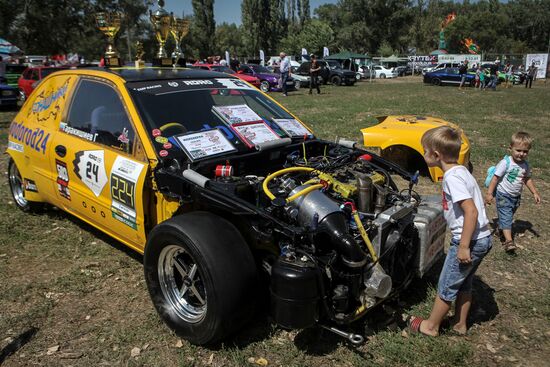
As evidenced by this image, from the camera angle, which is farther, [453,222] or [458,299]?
[458,299]

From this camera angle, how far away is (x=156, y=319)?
10.7 feet

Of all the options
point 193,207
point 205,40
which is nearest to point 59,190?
point 193,207

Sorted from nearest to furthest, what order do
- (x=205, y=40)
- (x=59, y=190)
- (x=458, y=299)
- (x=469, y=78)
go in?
(x=458, y=299), (x=59, y=190), (x=469, y=78), (x=205, y=40)

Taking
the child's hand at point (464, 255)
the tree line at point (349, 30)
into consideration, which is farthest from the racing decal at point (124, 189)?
the tree line at point (349, 30)

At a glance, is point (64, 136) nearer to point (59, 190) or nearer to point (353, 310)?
point (59, 190)

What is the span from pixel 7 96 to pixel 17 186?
11708mm

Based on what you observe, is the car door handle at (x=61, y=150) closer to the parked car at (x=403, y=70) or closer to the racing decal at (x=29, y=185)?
the racing decal at (x=29, y=185)

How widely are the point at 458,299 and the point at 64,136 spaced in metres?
3.70

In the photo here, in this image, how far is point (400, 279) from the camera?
303cm

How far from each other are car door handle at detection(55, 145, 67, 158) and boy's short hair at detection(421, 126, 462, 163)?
10.5ft

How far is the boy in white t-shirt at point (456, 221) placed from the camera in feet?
8.47

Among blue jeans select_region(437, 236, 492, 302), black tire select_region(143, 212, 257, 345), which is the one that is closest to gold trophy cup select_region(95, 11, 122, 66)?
black tire select_region(143, 212, 257, 345)

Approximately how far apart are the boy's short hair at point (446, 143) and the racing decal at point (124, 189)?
82.7 inches

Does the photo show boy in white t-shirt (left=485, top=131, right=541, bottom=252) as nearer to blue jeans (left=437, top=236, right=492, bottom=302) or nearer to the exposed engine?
the exposed engine
